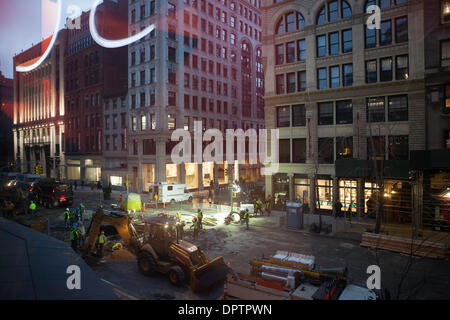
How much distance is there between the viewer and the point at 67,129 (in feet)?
212

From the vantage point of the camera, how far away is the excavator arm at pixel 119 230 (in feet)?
50.1

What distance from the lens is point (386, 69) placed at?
26109mm

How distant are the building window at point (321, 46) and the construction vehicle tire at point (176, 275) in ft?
82.4

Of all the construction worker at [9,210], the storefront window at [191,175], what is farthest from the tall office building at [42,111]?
the construction worker at [9,210]

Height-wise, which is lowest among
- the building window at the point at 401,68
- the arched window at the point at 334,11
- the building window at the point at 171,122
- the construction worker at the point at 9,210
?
the construction worker at the point at 9,210

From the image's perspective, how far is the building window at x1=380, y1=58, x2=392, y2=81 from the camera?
25.9m

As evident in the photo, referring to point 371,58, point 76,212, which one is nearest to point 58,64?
point 76,212

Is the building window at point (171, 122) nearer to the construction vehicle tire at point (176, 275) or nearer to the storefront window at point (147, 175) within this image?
the storefront window at point (147, 175)

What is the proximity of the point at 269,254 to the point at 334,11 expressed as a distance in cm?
2408

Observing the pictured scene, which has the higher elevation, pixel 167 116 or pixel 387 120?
pixel 167 116

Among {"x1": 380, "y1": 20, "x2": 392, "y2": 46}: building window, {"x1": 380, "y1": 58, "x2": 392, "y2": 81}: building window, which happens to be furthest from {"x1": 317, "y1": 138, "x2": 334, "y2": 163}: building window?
{"x1": 380, "y1": 20, "x2": 392, "y2": 46}: building window

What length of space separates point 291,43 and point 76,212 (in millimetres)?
26240
